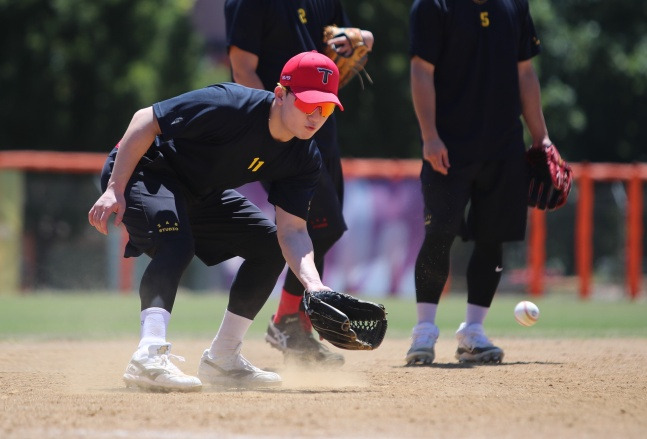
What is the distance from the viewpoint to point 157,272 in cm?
503

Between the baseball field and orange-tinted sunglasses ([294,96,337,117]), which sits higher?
orange-tinted sunglasses ([294,96,337,117])

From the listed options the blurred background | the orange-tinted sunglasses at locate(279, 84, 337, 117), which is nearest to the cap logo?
the orange-tinted sunglasses at locate(279, 84, 337, 117)

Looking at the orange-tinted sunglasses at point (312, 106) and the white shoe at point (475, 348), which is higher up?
the orange-tinted sunglasses at point (312, 106)

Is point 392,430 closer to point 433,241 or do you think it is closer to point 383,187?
point 433,241

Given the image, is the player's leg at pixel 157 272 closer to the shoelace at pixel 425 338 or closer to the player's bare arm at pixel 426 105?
the shoelace at pixel 425 338

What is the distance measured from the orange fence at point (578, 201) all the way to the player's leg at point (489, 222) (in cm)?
898

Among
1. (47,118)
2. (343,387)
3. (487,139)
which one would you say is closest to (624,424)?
(343,387)

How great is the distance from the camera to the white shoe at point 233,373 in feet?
18.4

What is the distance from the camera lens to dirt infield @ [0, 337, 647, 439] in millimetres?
4062

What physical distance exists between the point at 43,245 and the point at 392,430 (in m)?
12.7

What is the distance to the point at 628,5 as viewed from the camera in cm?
2648

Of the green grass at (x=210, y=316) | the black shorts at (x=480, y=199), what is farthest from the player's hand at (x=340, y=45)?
the green grass at (x=210, y=316)

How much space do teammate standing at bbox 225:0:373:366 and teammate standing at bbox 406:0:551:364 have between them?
0.50 m

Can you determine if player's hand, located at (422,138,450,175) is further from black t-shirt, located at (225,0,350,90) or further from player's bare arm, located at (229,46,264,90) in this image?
player's bare arm, located at (229,46,264,90)
